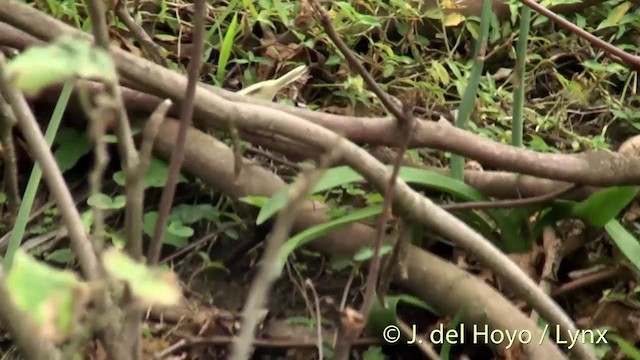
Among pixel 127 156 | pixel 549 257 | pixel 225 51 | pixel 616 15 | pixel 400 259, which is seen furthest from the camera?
pixel 616 15

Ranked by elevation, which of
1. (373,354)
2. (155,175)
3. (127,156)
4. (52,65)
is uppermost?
(52,65)

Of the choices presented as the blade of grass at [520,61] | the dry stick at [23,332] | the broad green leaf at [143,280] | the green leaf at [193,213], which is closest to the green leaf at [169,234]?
the green leaf at [193,213]

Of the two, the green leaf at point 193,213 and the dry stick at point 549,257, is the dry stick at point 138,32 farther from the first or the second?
the dry stick at point 549,257

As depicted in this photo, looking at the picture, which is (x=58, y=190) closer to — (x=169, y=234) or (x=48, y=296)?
(x=48, y=296)

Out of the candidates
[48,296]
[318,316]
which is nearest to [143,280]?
[48,296]

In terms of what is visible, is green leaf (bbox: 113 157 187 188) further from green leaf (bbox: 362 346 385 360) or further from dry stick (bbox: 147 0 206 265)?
dry stick (bbox: 147 0 206 265)

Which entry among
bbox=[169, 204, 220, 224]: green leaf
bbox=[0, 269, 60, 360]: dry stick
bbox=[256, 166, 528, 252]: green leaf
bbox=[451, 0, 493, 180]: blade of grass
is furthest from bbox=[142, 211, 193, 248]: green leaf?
bbox=[0, 269, 60, 360]: dry stick

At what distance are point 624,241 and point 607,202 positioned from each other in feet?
0.19

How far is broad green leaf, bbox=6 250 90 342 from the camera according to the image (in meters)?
0.33

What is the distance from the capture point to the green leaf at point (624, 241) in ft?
3.94

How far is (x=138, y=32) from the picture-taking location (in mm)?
1371

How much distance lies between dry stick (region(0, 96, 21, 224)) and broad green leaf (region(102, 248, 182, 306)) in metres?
0.85

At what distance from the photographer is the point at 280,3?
1682 millimetres

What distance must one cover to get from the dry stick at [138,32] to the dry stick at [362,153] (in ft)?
0.45
